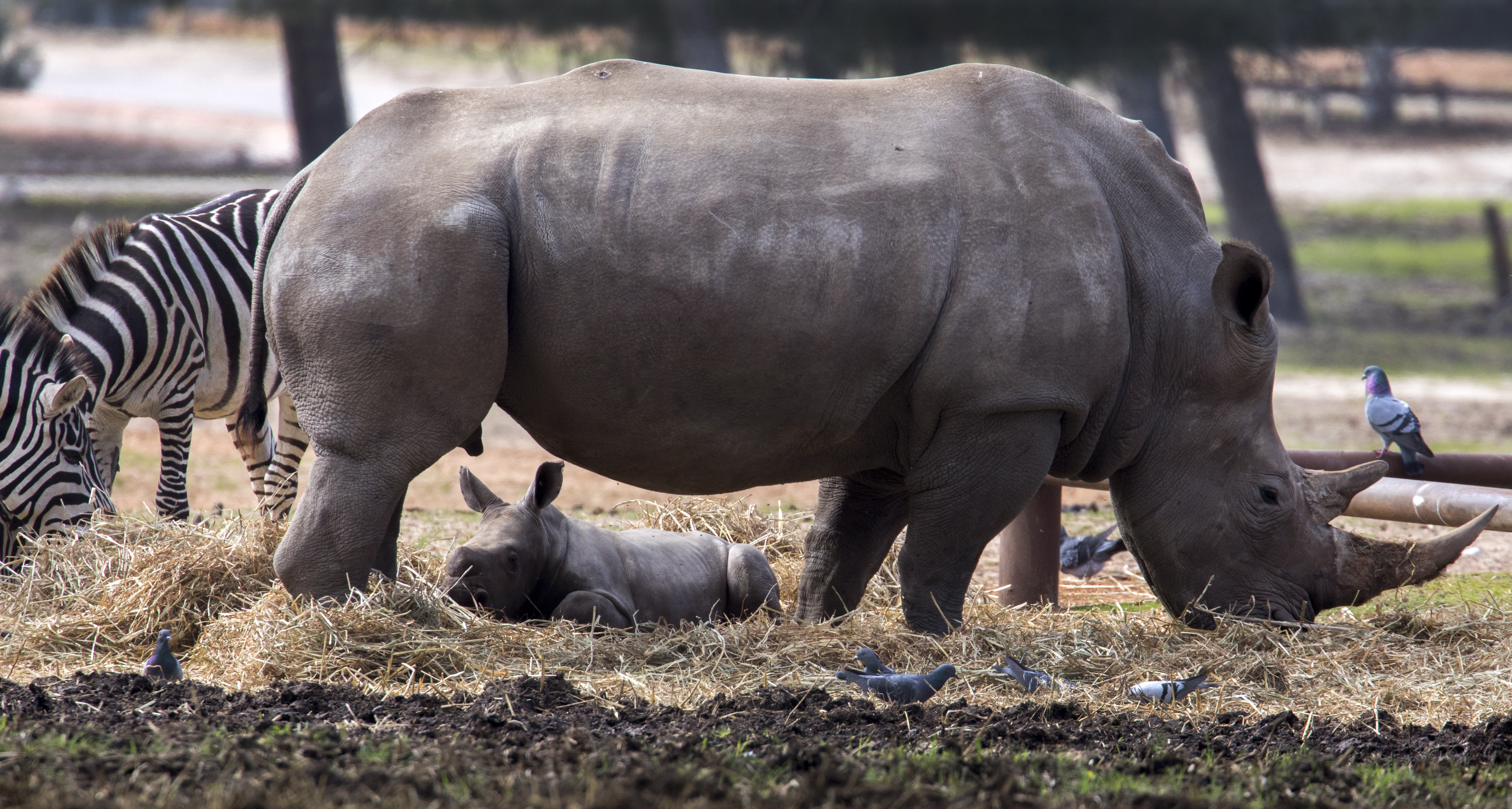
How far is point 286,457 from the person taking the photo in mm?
7777

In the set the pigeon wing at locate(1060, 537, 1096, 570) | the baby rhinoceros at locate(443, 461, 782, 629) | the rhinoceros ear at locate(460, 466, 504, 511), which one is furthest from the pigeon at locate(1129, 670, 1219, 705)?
the rhinoceros ear at locate(460, 466, 504, 511)

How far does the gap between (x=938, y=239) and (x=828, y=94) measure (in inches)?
29.9

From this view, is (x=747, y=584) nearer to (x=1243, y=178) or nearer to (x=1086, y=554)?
(x=1086, y=554)

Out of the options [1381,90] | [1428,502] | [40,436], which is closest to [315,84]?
[40,436]

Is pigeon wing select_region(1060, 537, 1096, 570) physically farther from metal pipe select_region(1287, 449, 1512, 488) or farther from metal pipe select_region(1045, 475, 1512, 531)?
metal pipe select_region(1287, 449, 1512, 488)

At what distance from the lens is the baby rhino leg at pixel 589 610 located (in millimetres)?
5801

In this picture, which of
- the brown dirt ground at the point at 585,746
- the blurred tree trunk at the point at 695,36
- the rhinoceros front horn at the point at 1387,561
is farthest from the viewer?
the blurred tree trunk at the point at 695,36

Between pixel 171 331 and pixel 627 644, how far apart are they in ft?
11.5

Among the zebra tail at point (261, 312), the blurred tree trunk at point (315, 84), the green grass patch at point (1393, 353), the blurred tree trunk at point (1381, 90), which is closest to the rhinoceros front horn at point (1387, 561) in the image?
the zebra tail at point (261, 312)

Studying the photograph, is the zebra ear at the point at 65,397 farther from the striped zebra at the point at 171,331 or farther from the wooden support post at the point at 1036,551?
the wooden support post at the point at 1036,551

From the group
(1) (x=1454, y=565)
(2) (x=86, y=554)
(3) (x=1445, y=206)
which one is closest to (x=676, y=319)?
(2) (x=86, y=554)

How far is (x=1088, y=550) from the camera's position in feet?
24.8

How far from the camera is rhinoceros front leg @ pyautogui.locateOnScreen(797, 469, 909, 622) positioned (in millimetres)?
6121

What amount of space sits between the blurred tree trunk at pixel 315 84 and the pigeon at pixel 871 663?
16110 millimetres
